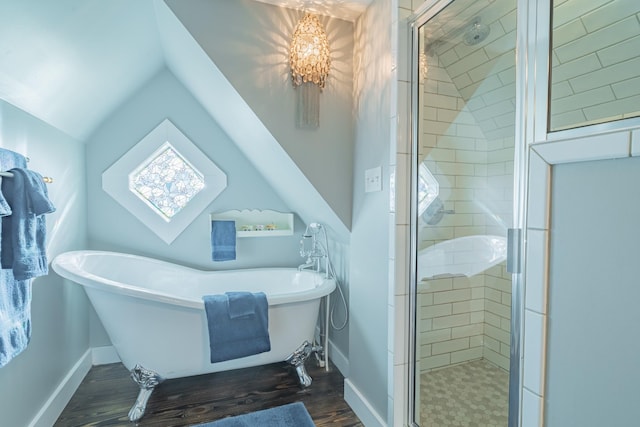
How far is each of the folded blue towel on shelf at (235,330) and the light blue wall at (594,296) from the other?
1456mm

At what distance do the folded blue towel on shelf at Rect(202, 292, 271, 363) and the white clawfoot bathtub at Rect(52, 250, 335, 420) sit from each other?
0.22 ft

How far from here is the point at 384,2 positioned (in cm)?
169

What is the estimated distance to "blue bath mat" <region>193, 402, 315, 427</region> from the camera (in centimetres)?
177

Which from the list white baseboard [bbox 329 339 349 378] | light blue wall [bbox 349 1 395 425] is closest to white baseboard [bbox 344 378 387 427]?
light blue wall [bbox 349 1 395 425]

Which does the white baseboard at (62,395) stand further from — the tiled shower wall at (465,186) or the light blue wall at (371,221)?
the tiled shower wall at (465,186)

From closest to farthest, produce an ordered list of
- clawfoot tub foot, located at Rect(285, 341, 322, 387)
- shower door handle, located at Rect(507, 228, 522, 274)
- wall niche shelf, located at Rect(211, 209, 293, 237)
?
shower door handle, located at Rect(507, 228, 522, 274) → clawfoot tub foot, located at Rect(285, 341, 322, 387) → wall niche shelf, located at Rect(211, 209, 293, 237)

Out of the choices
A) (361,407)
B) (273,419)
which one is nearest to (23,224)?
(273,419)

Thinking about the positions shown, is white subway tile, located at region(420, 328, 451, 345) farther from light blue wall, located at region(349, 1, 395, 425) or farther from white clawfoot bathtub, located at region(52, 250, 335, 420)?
white clawfoot bathtub, located at region(52, 250, 335, 420)

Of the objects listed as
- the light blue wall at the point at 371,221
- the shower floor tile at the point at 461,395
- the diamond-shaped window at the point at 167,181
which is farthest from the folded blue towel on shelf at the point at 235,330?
the diamond-shaped window at the point at 167,181

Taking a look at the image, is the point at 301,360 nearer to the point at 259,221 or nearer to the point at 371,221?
the point at 371,221

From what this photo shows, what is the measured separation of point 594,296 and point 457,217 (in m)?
0.84

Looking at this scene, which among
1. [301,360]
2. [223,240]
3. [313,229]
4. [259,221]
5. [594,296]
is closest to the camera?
[594,296]

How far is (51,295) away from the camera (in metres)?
1.88

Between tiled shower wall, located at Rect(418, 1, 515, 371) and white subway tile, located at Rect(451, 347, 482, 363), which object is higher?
tiled shower wall, located at Rect(418, 1, 515, 371)
